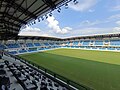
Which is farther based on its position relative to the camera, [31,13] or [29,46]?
[29,46]

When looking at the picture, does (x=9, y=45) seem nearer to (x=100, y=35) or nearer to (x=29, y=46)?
(x=29, y=46)

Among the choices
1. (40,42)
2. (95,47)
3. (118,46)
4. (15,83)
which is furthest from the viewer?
(40,42)

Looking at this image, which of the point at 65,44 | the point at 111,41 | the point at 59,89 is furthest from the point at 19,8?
the point at 65,44

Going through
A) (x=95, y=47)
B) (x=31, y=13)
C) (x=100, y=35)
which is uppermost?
(x=31, y=13)

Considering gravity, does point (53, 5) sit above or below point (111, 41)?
above

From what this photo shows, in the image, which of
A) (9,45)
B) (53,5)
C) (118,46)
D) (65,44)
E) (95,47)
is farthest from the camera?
(65,44)

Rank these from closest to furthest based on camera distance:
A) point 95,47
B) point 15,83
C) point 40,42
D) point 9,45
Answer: point 15,83, point 9,45, point 95,47, point 40,42

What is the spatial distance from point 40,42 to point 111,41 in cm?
2458

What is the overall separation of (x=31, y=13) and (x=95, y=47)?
3239cm

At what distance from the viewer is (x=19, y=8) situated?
9.67 m

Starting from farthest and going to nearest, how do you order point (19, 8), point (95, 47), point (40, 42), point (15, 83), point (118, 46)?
point (40, 42) → point (95, 47) → point (118, 46) → point (19, 8) → point (15, 83)

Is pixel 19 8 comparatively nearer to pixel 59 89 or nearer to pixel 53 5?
pixel 53 5

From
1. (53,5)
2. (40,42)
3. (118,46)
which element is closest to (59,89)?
(53,5)

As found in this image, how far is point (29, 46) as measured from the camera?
40656mm
